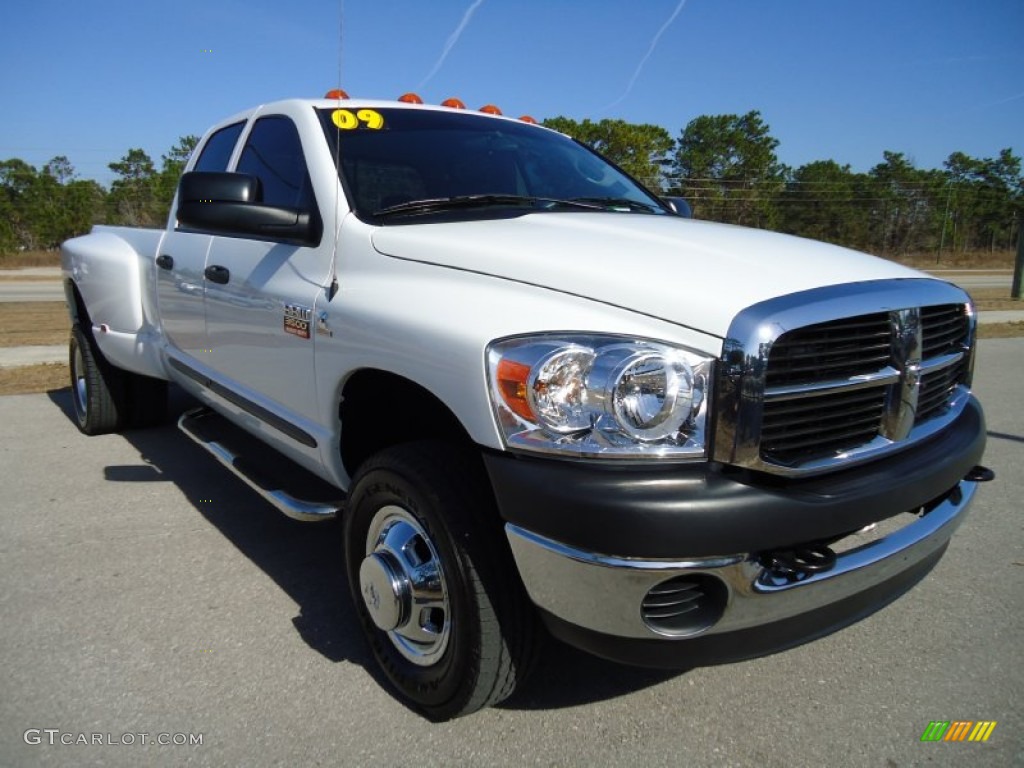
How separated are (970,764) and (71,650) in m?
2.80

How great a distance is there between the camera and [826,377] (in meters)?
1.83

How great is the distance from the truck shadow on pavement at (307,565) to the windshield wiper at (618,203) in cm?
174

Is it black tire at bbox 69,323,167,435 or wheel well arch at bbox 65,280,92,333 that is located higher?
wheel well arch at bbox 65,280,92,333

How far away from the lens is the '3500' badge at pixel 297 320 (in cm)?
252

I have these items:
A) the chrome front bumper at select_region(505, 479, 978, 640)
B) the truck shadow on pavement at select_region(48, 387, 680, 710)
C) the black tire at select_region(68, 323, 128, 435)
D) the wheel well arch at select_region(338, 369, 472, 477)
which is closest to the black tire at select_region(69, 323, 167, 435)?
the black tire at select_region(68, 323, 128, 435)

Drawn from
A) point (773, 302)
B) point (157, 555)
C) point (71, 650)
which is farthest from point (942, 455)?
point (157, 555)

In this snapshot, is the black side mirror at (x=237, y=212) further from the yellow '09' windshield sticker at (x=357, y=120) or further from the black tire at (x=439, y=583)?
the black tire at (x=439, y=583)

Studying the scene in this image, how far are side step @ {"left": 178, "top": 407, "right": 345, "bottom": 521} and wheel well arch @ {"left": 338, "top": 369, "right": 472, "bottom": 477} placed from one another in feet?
0.73

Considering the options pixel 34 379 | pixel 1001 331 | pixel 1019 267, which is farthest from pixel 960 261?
pixel 34 379

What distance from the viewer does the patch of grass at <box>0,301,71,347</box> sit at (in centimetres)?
962

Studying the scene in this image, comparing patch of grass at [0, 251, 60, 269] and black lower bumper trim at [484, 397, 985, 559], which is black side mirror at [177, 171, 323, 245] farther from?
patch of grass at [0, 251, 60, 269]

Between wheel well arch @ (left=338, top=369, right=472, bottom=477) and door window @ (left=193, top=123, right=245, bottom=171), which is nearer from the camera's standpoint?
wheel well arch @ (left=338, top=369, right=472, bottom=477)

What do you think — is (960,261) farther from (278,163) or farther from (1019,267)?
(278,163)

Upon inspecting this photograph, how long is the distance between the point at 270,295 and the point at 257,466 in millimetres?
867
